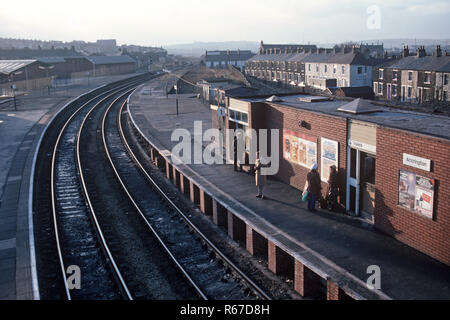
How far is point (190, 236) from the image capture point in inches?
512

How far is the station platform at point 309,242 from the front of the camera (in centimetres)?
796

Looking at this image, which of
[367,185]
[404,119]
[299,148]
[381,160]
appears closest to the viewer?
[381,160]

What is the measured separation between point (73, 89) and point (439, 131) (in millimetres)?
53555

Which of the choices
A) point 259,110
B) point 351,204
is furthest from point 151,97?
point 351,204

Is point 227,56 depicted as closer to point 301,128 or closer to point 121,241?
point 301,128

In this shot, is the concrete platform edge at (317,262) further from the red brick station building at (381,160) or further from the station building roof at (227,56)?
the station building roof at (227,56)

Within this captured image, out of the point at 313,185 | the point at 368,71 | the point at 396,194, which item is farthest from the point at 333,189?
the point at 368,71

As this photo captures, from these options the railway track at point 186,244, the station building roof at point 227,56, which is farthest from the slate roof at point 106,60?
the railway track at point 186,244

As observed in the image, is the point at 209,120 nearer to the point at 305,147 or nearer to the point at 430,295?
the point at 305,147

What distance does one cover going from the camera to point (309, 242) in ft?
32.1

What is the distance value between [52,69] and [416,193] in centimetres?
6905

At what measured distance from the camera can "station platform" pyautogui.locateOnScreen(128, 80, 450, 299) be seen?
313 inches

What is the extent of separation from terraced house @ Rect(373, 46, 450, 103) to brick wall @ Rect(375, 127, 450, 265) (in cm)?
3517

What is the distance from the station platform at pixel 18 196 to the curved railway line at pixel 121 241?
0.62 metres
